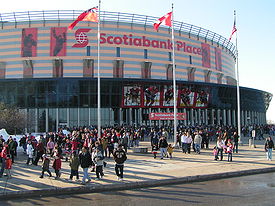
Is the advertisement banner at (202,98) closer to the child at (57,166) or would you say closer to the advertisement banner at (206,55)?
the advertisement banner at (206,55)

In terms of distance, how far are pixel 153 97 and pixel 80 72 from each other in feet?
48.0

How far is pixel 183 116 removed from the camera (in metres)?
36.9

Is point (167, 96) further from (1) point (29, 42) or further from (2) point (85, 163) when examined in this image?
(2) point (85, 163)

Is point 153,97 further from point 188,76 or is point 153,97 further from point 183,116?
point 188,76

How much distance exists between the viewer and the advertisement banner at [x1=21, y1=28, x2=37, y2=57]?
159 ft

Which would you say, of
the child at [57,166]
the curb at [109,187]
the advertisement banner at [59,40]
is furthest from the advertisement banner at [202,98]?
the child at [57,166]

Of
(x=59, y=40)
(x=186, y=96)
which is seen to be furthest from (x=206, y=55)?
(x=59, y=40)

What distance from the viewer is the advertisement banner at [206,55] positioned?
59.2 m

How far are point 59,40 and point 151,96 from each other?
793 inches

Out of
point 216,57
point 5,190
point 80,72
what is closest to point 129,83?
point 80,72

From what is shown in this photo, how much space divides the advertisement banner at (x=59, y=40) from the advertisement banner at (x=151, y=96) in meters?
17.3

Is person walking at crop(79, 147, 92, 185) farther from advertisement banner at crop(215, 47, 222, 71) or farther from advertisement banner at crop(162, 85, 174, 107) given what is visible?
advertisement banner at crop(215, 47, 222, 71)

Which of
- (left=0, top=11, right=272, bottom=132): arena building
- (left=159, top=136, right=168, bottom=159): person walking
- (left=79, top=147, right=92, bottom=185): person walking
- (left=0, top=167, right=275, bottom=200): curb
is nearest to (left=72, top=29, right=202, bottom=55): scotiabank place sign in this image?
(left=0, top=11, right=272, bottom=132): arena building

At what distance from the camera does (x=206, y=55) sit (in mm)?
60125
